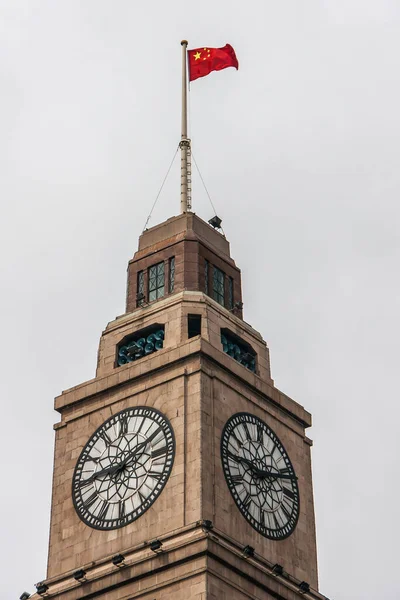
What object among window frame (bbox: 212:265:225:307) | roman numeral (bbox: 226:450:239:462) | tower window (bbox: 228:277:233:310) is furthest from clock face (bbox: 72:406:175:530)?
tower window (bbox: 228:277:233:310)

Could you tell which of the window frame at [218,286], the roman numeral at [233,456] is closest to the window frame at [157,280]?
the window frame at [218,286]

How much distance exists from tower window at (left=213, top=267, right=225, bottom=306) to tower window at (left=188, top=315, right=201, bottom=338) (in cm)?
374

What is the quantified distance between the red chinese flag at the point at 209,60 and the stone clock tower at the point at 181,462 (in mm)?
9886

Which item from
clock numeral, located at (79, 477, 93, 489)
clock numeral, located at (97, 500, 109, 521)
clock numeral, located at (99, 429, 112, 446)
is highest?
clock numeral, located at (99, 429, 112, 446)

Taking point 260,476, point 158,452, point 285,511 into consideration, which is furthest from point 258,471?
point 158,452

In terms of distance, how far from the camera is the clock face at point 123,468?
87.5m

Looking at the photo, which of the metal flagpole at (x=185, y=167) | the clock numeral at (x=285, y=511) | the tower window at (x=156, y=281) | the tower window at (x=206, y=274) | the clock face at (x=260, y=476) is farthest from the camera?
the metal flagpole at (x=185, y=167)

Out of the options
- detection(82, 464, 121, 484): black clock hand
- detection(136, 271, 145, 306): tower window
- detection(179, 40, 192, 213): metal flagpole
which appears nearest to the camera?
detection(82, 464, 121, 484): black clock hand

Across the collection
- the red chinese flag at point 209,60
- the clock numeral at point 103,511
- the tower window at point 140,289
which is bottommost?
the clock numeral at point 103,511

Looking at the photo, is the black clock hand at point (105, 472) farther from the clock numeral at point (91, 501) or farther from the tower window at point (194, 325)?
the tower window at point (194, 325)

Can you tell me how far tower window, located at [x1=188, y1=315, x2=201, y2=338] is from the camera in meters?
93.1

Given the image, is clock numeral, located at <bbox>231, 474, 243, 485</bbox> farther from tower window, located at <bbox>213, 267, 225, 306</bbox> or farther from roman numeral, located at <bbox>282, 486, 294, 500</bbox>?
tower window, located at <bbox>213, 267, 225, 306</bbox>

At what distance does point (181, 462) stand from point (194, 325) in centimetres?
874

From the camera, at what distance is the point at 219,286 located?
320 ft
